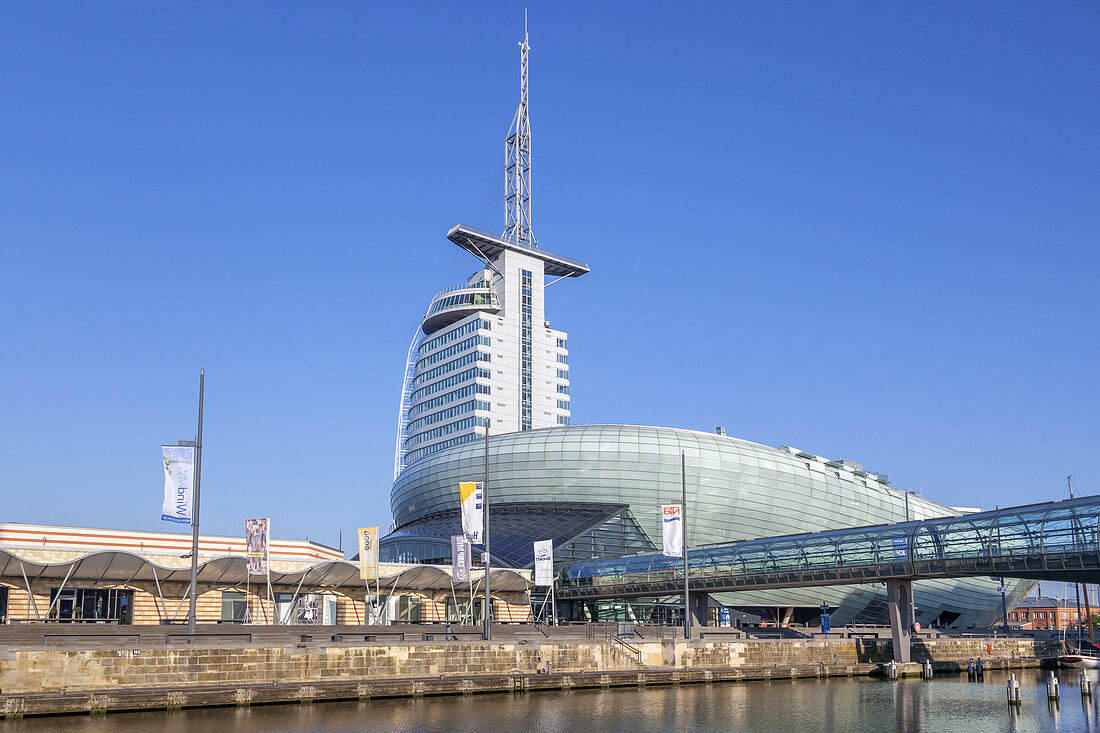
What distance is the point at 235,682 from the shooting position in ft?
156

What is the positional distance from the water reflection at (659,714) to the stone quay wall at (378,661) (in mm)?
2898

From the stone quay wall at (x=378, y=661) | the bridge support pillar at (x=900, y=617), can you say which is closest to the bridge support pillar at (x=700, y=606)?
the bridge support pillar at (x=900, y=617)

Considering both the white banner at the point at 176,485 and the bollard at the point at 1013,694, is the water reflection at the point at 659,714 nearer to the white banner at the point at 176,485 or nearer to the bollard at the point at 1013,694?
the bollard at the point at 1013,694

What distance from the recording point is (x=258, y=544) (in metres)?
62.2

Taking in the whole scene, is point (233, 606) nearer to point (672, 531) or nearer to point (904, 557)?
point (672, 531)

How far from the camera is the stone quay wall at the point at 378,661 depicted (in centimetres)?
4331

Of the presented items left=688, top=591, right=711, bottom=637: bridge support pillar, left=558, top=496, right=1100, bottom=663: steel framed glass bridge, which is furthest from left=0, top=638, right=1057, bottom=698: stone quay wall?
left=688, top=591, right=711, bottom=637: bridge support pillar

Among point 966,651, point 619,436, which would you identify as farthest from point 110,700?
point 619,436

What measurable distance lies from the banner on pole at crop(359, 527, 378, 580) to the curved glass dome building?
4168 centimetres

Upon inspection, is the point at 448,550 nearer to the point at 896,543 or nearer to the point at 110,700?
the point at 896,543

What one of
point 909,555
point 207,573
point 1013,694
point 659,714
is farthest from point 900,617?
point 207,573

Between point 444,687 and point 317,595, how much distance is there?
1245 inches

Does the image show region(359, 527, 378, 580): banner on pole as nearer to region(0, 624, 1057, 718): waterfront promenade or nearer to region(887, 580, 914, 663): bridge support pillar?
region(0, 624, 1057, 718): waterfront promenade

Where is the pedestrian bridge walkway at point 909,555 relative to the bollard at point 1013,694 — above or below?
above
